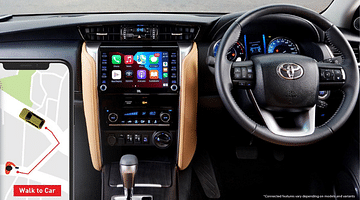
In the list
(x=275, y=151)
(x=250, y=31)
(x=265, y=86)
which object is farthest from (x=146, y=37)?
(x=275, y=151)

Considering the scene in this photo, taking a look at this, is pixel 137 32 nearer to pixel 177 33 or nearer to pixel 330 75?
pixel 177 33

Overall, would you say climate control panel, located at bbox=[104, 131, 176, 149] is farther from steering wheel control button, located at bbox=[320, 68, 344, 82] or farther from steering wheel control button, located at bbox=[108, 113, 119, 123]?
steering wheel control button, located at bbox=[320, 68, 344, 82]

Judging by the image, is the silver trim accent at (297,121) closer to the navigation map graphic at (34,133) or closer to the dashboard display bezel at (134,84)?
the dashboard display bezel at (134,84)

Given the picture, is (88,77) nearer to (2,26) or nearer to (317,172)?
(2,26)

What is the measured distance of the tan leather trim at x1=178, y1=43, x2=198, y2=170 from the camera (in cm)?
147

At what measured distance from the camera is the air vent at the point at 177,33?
1480 mm

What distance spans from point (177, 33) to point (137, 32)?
0.59 feet

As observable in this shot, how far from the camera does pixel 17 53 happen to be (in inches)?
58.8

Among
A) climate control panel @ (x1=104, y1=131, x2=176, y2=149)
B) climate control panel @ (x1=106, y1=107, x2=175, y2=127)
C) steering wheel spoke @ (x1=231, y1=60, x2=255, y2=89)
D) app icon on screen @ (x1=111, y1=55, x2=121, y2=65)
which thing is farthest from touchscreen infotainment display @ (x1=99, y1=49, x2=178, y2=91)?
steering wheel spoke @ (x1=231, y1=60, x2=255, y2=89)

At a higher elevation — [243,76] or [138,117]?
[243,76]

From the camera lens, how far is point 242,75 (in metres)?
1.19

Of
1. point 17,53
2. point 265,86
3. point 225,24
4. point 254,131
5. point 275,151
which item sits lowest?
point 275,151

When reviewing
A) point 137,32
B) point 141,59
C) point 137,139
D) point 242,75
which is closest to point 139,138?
point 137,139

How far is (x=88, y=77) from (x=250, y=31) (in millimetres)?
740
